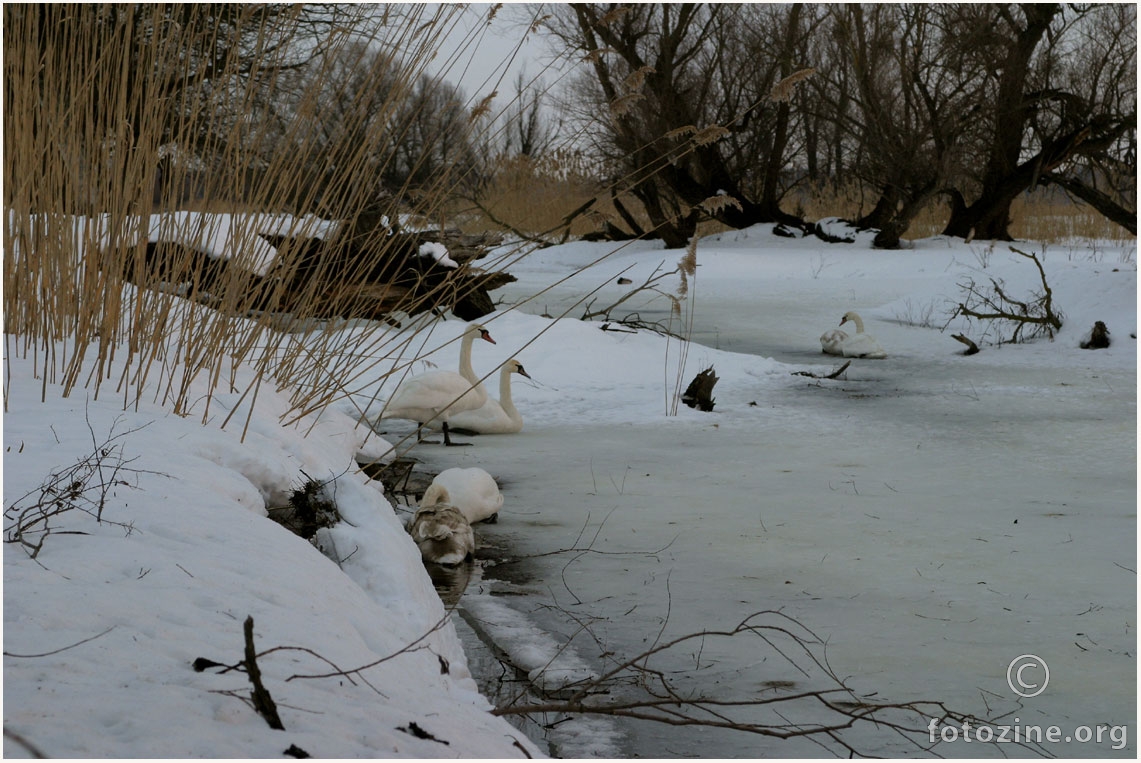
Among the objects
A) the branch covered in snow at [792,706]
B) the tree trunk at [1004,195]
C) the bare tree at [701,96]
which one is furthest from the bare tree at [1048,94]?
the branch covered in snow at [792,706]

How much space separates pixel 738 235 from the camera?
16.6 meters

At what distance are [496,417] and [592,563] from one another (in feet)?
5.93

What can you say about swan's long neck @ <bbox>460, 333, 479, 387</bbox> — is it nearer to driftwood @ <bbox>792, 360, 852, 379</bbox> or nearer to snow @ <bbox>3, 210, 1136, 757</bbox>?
snow @ <bbox>3, 210, 1136, 757</bbox>

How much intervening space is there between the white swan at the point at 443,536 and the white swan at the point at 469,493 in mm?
145

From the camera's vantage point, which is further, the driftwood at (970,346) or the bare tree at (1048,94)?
the bare tree at (1048,94)

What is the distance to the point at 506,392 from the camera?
4.79m

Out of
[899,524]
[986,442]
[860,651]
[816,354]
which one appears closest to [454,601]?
[860,651]

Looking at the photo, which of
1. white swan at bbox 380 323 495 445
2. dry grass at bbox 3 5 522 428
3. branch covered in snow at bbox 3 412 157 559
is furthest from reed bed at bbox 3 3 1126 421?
white swan at bbox 380 323 495 445

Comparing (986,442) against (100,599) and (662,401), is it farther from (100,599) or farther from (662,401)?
(100,599)

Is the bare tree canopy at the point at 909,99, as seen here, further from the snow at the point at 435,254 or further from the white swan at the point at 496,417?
→ the white swan at the point at 496,417

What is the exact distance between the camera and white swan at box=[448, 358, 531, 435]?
468 cm

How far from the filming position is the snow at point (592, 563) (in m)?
1.32

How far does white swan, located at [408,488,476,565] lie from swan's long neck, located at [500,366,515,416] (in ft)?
5.77

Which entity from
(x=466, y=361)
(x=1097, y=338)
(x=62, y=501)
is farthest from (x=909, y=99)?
(x=62, y=501)
